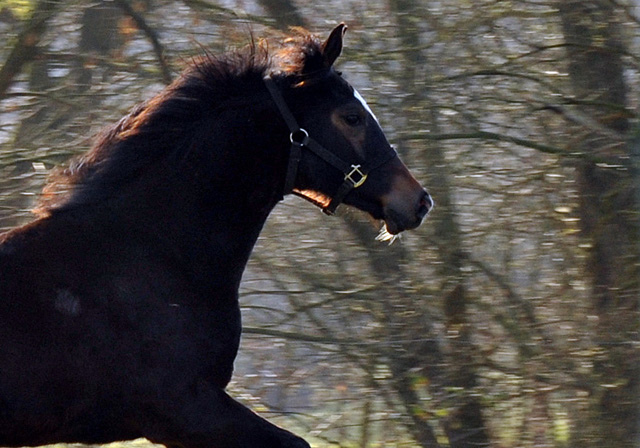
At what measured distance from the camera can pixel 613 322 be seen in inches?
197

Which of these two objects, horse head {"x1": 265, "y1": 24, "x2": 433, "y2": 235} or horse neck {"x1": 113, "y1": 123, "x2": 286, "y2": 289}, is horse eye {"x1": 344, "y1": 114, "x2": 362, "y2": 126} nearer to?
horse head {"x1": 265, "y1": 24, "x2": 433, "y2": 235}

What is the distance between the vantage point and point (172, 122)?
3.22m

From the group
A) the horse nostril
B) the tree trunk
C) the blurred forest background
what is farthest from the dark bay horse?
the tree trunk

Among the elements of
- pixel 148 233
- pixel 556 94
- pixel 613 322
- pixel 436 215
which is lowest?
pixel 613 322

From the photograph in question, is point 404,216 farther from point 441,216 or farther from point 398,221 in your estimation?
point 441,216

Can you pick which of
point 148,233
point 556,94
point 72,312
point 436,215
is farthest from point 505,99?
point 72,312

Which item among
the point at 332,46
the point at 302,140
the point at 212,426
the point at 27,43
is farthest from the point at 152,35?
the point at 212,426

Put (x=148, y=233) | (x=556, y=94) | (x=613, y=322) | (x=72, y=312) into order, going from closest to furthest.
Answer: (x=72, y=312) → (x=148, y=233) → (x=613, y=322) → (x=556, y=94)

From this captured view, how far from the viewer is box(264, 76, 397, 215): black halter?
3.27m

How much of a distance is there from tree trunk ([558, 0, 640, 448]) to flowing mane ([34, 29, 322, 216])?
2.30m

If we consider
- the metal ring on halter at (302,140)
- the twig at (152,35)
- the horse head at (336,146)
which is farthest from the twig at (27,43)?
the metal ring on halter at (302,140)

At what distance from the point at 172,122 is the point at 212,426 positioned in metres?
1.00

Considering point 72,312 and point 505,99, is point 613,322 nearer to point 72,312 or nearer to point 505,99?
point 505,99

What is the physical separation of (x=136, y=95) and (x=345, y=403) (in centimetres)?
204
